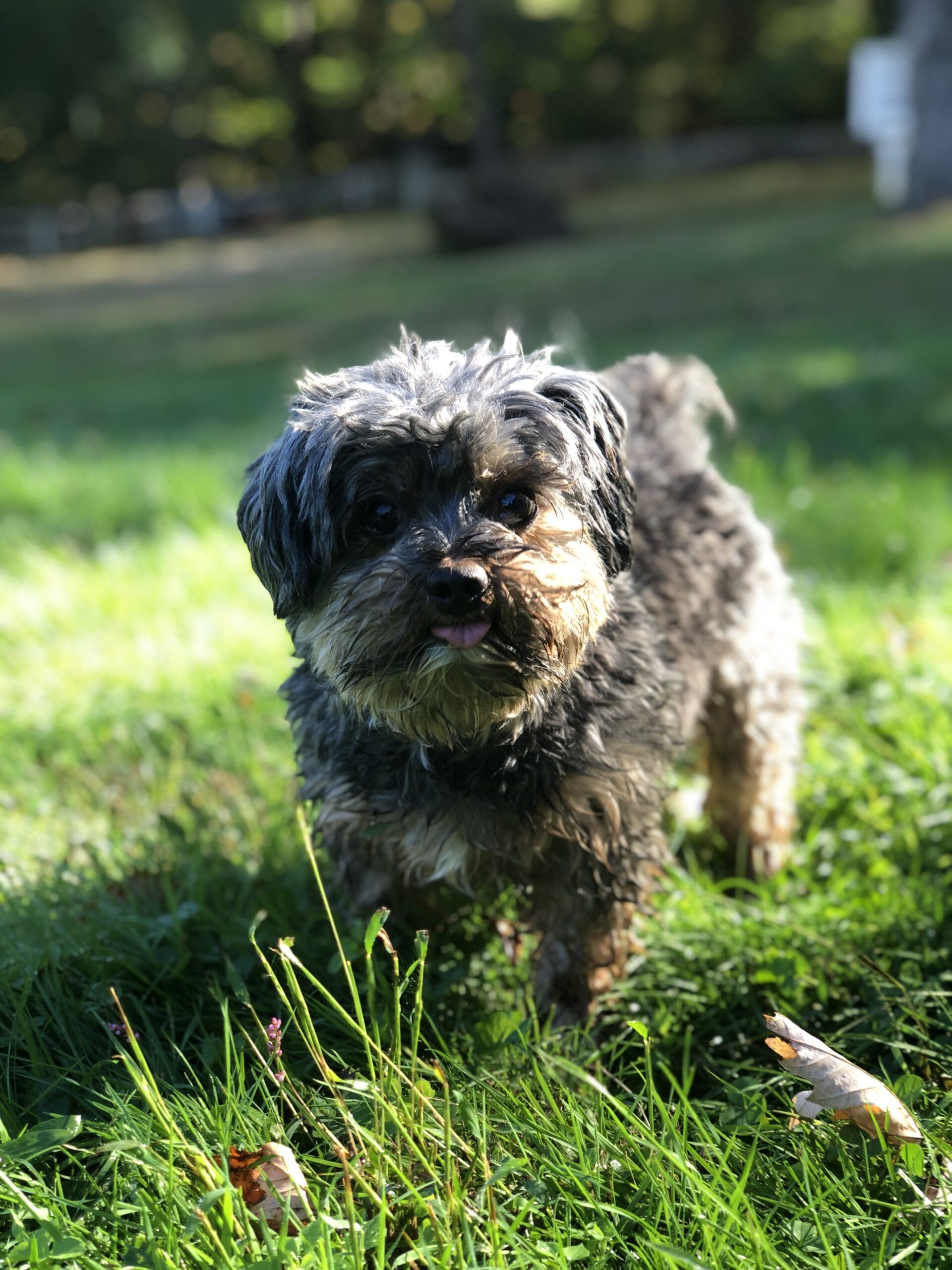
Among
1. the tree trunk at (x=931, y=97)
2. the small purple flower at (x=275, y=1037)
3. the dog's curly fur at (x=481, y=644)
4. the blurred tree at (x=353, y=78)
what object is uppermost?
the blurred tree at (x=353, y=78)

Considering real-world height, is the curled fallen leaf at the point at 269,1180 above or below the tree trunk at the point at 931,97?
below

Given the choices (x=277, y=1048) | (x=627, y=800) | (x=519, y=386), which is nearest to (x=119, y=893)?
(x=277, y=1048)

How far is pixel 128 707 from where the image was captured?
16.4ft

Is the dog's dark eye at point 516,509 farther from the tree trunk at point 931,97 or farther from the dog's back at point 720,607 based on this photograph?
the tree trunk at point 931,97

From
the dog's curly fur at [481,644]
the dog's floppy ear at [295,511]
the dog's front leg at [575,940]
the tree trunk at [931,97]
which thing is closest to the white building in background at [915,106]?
the tree trunk at [931,97]

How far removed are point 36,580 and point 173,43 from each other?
4839 centimetres

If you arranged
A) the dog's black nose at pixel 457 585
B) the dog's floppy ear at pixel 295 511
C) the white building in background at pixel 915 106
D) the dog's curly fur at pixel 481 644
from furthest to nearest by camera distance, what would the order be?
the white building in background at pixel 915 106 → the dog's floppy ear at pixel 295 511 → the dog's curly fur at pixel 481 644 → the dog's black nose at pixel 457 585

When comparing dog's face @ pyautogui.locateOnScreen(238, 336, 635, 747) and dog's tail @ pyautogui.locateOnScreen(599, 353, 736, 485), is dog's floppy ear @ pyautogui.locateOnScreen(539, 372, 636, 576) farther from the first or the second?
dog's tail @ pyautogui.locateOnScreen(599, 353, 736, 485)

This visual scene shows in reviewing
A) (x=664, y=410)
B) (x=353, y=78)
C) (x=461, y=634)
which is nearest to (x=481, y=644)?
(x=461, y=634)

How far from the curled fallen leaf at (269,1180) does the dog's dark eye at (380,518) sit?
1420mm

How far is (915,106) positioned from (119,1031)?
20302mm

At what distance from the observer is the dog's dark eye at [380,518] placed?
9.56 ft

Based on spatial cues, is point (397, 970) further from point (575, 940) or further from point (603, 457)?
point (603, 457)

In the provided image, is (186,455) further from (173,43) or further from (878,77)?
(173,43)
